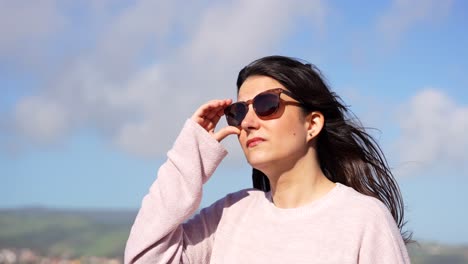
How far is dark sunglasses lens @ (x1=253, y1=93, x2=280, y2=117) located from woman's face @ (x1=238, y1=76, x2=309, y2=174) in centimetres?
3

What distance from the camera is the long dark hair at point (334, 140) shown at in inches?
123

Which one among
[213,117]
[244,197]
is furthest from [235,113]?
[244,197]

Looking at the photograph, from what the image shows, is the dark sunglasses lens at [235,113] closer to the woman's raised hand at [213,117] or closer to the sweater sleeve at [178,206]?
the woman's raised hand at [213,117]

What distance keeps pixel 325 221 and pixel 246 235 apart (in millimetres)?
436

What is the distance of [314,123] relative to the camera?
125 inches

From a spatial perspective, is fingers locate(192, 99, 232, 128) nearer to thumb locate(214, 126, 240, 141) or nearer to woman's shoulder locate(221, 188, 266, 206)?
thumb locate(214, 126, 240, 141)

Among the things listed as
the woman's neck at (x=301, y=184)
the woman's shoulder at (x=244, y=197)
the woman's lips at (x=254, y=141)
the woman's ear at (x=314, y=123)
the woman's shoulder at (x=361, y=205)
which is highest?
the woman's ear at (x=314, y=123)

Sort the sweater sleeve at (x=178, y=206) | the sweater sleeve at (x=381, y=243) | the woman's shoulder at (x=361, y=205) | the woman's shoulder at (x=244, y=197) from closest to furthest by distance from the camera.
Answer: the sweater sleeve at (x=381, y=243)
the woman's shoulder at (x=361, y=205)
the sweater sleeve at (x=178, y=206)
the woman's shoulder at (x=244, y=197)

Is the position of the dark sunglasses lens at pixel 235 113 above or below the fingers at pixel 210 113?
below

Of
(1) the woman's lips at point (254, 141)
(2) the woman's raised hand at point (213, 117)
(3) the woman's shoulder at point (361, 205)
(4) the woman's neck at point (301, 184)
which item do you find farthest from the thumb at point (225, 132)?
(3) the woman's shoulder at point (361, 205)

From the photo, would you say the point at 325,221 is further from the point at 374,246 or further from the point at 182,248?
the point at 182,248

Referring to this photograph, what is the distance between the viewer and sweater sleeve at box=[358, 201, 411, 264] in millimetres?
2758

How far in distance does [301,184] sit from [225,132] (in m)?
0.47

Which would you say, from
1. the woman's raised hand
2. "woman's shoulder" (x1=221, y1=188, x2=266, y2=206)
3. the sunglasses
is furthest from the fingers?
"woman's shoulder" (x1=221, y1=188, x2=266, y2=206)
